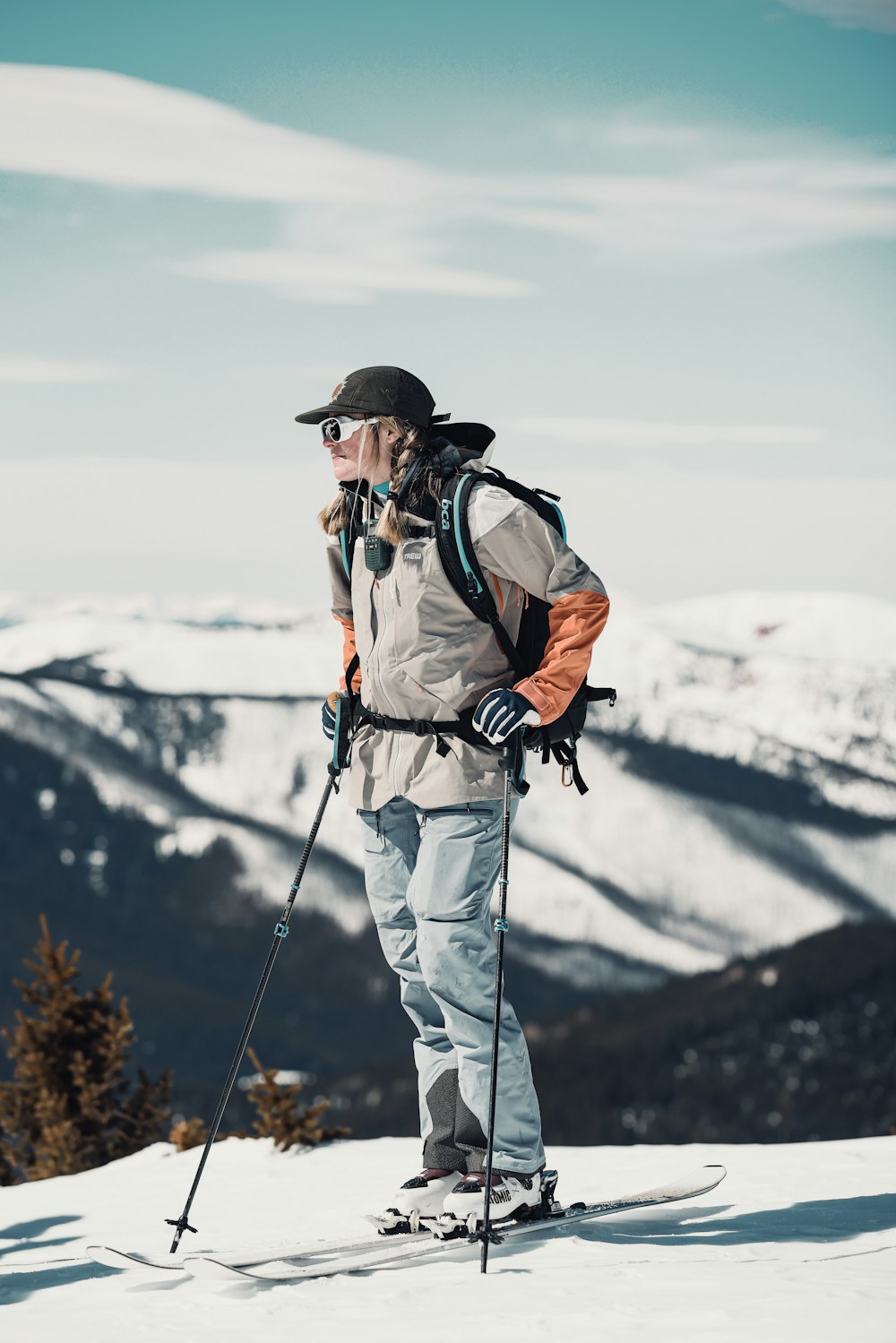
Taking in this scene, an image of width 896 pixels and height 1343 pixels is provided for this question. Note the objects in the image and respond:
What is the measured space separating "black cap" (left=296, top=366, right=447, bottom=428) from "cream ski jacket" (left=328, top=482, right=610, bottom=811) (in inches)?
15.0

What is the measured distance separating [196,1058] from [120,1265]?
590 ft

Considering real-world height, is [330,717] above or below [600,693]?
above

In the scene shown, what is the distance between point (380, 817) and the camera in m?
5.21

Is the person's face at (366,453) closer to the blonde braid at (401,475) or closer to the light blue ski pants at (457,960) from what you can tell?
the blonde braid at (401,475)

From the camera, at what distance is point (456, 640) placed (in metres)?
5.00

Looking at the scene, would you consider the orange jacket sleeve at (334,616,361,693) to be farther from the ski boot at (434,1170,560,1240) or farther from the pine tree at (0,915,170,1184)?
the pine tree at (0,915,170,1184)

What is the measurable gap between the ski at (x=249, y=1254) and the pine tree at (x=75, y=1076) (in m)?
11.4

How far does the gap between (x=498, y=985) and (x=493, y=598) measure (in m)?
1.29

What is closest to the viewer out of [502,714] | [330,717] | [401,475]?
[502,714]

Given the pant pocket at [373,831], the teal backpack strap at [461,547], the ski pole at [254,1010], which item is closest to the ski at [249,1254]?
the ski pole at [254,1010]

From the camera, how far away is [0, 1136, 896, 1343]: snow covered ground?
4.10 metres

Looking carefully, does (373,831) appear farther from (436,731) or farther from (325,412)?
(325,412)

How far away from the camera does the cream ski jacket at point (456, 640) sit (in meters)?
4.86

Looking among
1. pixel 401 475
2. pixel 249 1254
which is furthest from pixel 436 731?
pixel 249 1254
